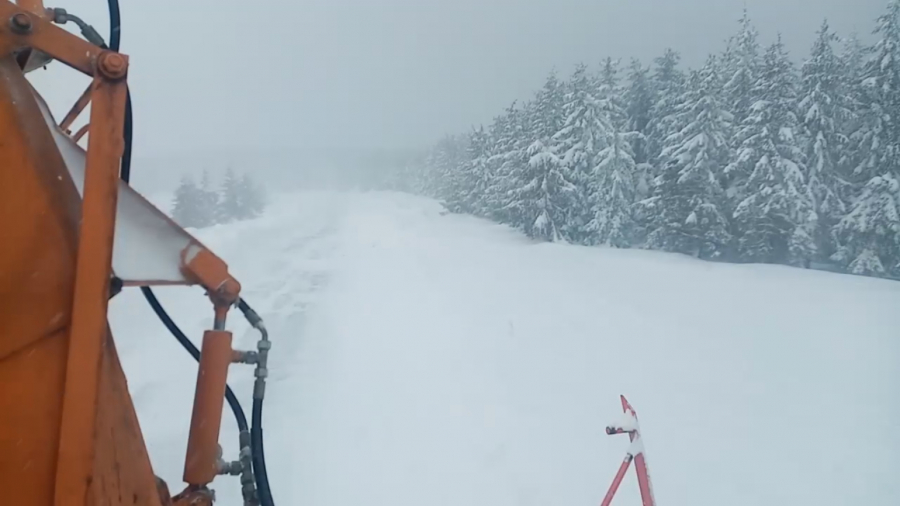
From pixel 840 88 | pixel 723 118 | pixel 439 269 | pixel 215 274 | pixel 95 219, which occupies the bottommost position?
pixel 439 269

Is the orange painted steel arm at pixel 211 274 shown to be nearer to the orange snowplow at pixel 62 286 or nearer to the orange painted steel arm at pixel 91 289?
the orange snowplow at pixel 62 286

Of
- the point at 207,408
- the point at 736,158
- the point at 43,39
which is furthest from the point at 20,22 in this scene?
the point at 736,158

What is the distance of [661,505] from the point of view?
563cm

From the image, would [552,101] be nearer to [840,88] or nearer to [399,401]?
[840,88]

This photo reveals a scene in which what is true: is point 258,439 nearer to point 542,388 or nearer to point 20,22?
point 20,22

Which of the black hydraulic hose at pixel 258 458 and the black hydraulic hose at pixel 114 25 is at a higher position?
the black hydraulic hose at pixel 114 25

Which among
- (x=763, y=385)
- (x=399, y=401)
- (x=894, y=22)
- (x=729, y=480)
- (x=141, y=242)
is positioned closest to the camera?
(x=141, y=242)

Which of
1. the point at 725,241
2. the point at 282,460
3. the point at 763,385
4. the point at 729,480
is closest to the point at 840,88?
the point at 725,241

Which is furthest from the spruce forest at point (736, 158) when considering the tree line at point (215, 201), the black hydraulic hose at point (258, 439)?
the black hydraulic hose at point (258, 439)

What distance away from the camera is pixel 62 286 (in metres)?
1.32

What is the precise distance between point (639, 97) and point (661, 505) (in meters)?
34.0

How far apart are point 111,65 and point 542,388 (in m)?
7.69

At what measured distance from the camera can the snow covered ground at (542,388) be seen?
5836 mm

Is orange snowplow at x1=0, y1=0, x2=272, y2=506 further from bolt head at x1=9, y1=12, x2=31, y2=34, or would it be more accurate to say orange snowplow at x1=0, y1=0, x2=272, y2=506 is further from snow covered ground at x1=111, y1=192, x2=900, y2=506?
snow covered ground at x1=111, y1=192, x2=900, y2=506
